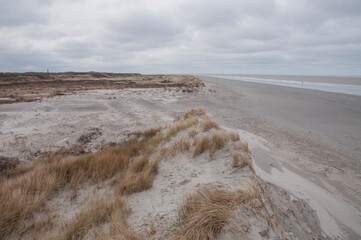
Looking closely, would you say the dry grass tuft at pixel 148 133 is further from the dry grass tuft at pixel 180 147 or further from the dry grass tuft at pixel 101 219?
the dry grass tuft at pixel 101 219

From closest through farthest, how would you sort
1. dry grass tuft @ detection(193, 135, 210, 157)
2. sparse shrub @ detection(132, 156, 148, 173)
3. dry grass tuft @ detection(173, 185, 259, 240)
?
1. dry grass tuft @ detection(173, 185, 259, 240)
2. sparse shrub @ detection(132, 156, 148, 173)
3. dry grass tuft @ detection(193, 135, 210, 157)

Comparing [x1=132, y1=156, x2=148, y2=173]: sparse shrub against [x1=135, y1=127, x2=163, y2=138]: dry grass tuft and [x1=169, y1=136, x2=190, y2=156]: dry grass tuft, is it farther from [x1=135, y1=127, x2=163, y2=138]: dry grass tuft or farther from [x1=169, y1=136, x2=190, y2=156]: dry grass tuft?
[x1=135, y1=127, x2=163, y2=138]: dry grass tuft

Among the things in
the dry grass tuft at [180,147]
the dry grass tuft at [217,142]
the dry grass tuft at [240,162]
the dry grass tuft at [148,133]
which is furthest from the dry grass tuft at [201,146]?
the dry grass tuft at [148,133]

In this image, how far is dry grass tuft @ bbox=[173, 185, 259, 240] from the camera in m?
1.94

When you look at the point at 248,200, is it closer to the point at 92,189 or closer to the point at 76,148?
the point at 92,189

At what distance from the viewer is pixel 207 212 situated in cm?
209

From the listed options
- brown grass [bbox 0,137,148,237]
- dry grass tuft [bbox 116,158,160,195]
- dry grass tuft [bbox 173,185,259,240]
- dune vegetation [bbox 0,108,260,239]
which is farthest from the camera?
dry grass tuft [bbox 116,158,160,195]

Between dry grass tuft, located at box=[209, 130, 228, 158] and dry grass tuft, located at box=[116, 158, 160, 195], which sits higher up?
dry grass tuft, located at box=[209, 130, 228, 158]

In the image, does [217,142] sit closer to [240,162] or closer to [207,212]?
[240,162]

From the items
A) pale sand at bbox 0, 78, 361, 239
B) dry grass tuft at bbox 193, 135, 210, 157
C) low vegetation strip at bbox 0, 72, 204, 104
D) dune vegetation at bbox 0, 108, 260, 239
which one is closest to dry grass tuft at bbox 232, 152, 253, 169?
dune vegetation at bbox 0, 108, 260, 239

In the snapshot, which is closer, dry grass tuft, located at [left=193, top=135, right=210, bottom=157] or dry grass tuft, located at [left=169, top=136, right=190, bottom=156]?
dry grass tuft, located at [left=193, top=135, right=210, bottom=157]

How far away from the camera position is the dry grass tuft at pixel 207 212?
6.35 feet

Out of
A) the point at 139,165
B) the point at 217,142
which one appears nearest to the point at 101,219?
the point at 139,165

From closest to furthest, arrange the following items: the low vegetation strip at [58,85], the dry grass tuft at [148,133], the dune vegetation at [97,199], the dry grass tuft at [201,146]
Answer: the dune vegetation at [97,199] < the dry grass tuft at [201,146] < the dry grass tuft at [148,133] < the low vegetation strip at [58,85]
